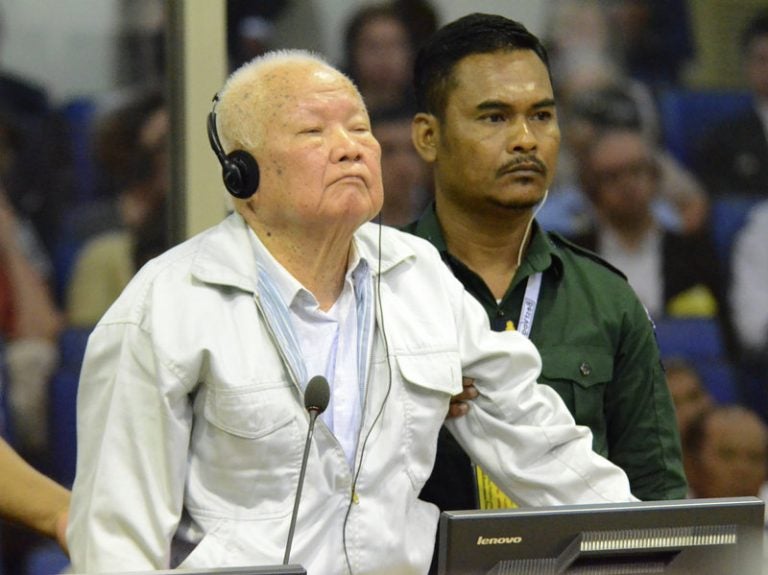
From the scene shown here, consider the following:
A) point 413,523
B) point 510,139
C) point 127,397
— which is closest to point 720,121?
point 510,139

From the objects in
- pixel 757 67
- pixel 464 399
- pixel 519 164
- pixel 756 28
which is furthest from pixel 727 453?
pixel 464 399

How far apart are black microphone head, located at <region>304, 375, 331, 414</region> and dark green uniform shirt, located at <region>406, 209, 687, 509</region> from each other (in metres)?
0.61

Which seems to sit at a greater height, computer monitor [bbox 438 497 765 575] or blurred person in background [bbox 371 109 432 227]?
blurred person in background [bbox 371 109 432 227]

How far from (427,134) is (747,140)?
182cm

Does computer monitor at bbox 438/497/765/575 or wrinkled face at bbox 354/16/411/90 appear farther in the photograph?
wrinkled face at bbox 354/16/411/90

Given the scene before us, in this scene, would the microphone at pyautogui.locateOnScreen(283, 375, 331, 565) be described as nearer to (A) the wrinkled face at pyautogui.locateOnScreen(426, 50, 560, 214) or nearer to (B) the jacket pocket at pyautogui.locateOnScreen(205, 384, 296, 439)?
(B) the jacket pocket at pyautogui.locateOnScreen(205, 384, 296, 439)

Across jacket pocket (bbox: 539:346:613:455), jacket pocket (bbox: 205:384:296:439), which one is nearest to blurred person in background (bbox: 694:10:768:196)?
jacket pocket (bbox: 539:346:613:455)

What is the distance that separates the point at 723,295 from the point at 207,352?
Answer: 99.3 inches

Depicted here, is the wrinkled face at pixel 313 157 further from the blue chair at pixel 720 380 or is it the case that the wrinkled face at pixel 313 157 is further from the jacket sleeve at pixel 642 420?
the blue chair at pixel 720 380

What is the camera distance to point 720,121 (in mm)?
4008

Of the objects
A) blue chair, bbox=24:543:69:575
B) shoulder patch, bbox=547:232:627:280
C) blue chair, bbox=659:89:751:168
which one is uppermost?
blue chair, bbox=659:89:751:168

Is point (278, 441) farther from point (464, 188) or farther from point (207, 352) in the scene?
point (464, 188)

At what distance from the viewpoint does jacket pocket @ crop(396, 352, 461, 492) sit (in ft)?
6.33

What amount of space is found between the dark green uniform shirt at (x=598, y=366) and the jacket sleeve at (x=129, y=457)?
65 cm
